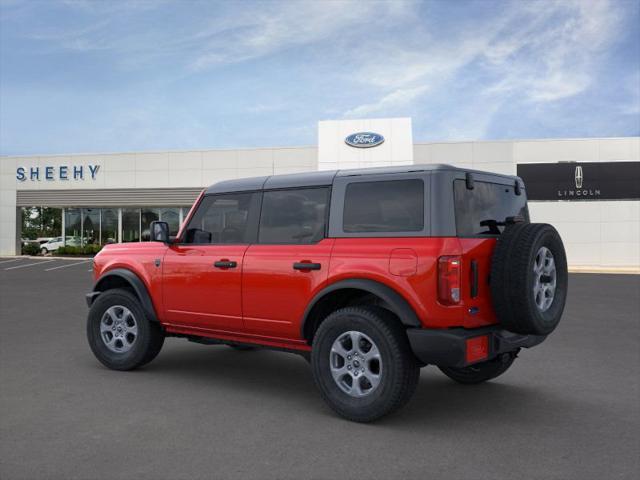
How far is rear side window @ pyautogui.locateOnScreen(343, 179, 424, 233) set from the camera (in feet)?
14.8

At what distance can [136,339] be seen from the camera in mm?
6191

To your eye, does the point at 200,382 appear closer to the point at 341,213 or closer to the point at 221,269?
the point at 221,269

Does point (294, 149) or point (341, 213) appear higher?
point (294, 149)

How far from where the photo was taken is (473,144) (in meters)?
29.4

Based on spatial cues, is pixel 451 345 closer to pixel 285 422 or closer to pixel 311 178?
pixel 285 422

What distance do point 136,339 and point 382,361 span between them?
9.68 ft

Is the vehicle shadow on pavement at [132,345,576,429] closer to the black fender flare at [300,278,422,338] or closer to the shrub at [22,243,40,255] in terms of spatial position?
the black fender flare at [300,278,422,338]

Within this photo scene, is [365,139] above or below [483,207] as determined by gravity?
above

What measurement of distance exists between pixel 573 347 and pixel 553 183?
75.5 ft

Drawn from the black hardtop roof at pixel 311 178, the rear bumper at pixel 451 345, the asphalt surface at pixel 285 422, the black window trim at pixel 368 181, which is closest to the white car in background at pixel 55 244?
the asphalt surface at pixel 285 422

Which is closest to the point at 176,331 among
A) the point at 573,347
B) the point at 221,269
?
the point at 221,269

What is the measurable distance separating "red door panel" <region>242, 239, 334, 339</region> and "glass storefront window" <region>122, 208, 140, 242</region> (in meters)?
30.8

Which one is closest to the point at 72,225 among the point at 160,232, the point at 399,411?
the point at 160,232

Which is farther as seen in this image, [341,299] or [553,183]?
[553,183]
